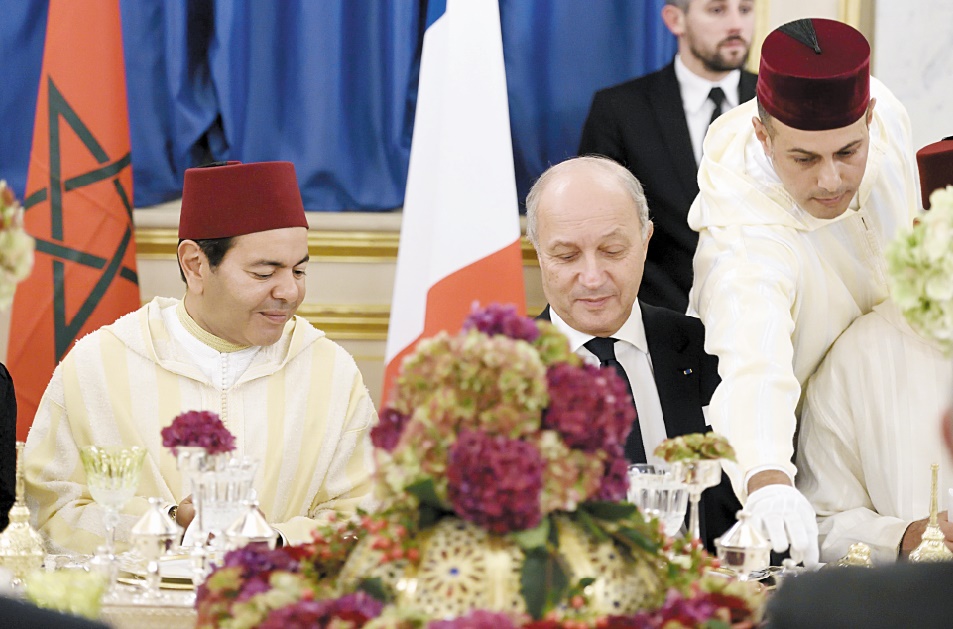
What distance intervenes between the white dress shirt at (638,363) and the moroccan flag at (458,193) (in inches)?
28.9

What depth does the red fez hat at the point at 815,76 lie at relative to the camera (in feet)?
10.3

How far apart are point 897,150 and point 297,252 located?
5.35 ft

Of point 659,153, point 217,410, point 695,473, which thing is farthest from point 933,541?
point 659,153

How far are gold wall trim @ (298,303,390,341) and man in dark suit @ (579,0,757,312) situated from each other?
0.98m

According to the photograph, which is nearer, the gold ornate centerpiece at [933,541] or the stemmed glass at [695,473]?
the stemmed glass at [695,473]

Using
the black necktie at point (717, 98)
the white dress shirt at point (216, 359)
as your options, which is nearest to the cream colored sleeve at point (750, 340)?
the black necktie at point (717, 98)

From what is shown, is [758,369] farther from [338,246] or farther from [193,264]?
[338,246]

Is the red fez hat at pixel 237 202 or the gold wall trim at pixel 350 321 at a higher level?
the red fez hat at pixel 237 202

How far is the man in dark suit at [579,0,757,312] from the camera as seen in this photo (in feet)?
13.9

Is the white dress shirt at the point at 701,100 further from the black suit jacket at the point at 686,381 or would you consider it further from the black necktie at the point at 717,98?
the black suit jacket at the point at 686,381

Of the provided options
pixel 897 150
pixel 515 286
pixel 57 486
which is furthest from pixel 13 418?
pixel 897 150

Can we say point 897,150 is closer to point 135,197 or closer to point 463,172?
point 463,172

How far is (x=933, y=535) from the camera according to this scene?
2.48 m

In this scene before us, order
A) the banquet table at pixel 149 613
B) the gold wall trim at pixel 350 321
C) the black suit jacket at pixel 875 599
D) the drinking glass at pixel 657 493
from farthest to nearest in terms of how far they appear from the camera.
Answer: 1. the gold wall trim at pixel 350 321
2. the drinking glass at pixel 657 493
3. the banquet table at pixel 149 613
4. the black suit jacket at pixel 875 599
